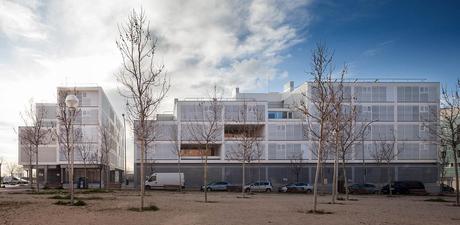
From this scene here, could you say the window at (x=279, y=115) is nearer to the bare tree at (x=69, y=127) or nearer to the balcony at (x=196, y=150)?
the balcony at (x=196, y=150)

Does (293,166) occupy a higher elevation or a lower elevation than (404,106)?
lower

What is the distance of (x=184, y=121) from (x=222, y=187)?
15.4 m

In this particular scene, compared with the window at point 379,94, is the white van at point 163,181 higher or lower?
lower

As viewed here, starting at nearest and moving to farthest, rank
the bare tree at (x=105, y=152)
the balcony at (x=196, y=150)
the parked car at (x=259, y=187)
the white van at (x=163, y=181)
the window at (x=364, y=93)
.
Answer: the bare tree at (x=105, y=152) < the parked car at (x=259, y=187) < the white van at (x=163, y=181) < the window at (x=364, y=93) < the balcony at (x=196, y=150)

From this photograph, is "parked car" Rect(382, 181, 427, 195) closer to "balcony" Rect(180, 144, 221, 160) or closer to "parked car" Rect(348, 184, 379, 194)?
"parked car" Rect(348, 184, 379, 194)

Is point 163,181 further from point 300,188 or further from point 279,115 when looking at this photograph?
point 279,115

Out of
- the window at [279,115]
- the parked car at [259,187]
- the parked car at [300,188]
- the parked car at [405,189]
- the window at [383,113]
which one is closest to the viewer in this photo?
the parked car at [405,189]

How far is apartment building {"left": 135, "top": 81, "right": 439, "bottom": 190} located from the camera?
76.9 meters

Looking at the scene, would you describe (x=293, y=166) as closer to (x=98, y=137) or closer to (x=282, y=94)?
(x=282, y=94)

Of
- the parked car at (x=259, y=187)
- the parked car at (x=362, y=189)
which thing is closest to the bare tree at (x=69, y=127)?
the parked car at (x=259, y=187)

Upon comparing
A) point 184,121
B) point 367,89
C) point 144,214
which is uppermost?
point 367,89

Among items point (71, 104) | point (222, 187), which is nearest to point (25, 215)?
point (71, 104)

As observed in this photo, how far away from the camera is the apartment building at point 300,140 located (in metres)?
76.9

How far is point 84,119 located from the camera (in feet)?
273
